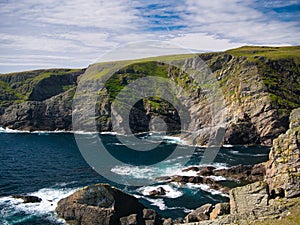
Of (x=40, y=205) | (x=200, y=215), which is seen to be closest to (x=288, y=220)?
(x=200, y=215)

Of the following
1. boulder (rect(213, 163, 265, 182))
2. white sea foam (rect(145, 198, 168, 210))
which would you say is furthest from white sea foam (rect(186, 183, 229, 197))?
white sea foam (rect(145, 198, 168, 210))

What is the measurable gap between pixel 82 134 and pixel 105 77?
56.2m

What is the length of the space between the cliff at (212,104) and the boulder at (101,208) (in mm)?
69560

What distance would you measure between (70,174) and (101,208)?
121ft

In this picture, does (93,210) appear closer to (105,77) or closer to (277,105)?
(277,105)

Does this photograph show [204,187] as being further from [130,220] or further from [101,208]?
[101,208]

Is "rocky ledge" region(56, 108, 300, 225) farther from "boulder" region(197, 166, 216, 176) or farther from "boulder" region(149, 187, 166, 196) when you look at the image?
"boulder" region(197, 166, 216, 176)

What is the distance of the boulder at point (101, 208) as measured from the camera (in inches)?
1812

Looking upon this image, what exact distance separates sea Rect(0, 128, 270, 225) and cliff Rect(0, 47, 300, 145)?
12.6m

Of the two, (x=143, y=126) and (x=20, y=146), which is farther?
(x=143, y=126)

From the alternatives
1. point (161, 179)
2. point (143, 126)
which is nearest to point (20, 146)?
point (143, 126)

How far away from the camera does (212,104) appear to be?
15112 cm

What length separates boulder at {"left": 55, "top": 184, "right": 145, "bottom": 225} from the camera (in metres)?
46.0

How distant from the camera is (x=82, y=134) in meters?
148
